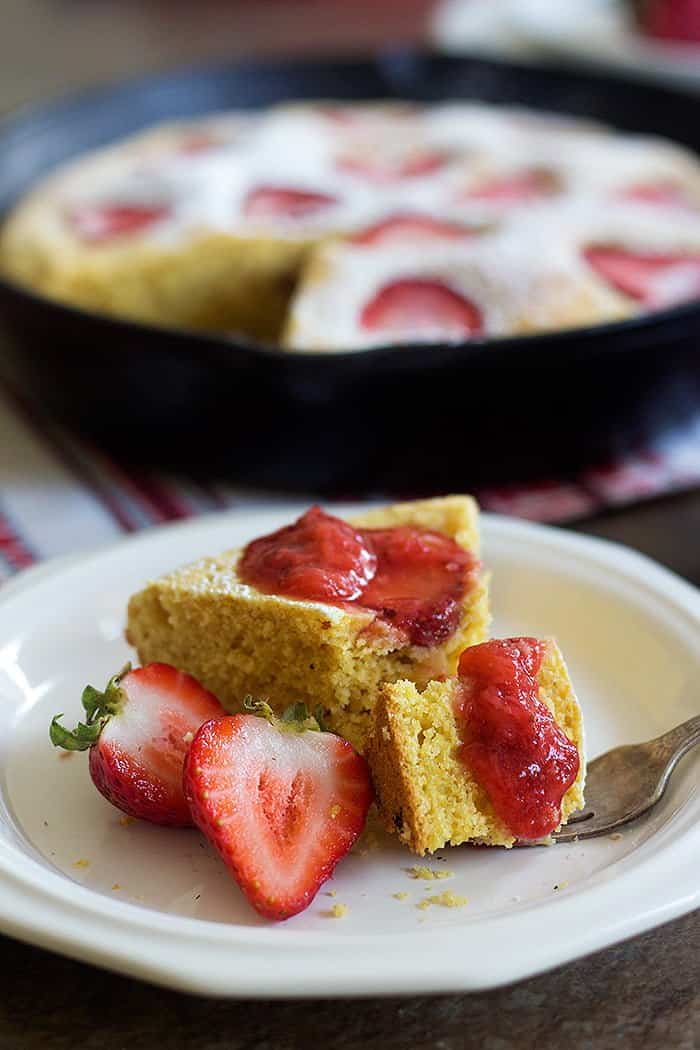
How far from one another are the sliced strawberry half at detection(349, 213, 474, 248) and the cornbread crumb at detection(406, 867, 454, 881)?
4.35 feet

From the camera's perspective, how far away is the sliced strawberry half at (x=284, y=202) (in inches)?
97.7

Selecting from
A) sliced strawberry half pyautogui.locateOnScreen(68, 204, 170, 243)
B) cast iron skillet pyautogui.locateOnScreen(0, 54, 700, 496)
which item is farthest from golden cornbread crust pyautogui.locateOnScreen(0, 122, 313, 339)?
cast iron skillet pyautogui.locateOnScreen(0, 54, 700, 496)

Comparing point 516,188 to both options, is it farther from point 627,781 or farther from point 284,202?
point 627,781

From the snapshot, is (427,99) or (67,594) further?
(427,99)

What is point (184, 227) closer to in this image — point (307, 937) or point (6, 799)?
point (6, 799)

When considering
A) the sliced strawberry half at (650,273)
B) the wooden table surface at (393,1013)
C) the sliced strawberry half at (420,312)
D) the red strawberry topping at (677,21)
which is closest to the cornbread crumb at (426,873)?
the wooden table surface at (393,1013)

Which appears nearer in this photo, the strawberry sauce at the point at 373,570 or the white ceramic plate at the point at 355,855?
the white ceramic plate at the point at 355,855

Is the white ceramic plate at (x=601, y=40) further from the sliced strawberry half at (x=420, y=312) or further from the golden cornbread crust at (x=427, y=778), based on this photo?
the golden cornbread crust at (x=427, y=778)

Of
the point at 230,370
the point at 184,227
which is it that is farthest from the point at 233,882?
the point at 184,227

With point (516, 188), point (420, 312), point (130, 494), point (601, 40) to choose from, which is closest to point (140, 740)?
point (130, 494)

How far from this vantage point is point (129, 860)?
3.93 feet

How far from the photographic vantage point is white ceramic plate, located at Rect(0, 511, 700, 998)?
1.00 metres

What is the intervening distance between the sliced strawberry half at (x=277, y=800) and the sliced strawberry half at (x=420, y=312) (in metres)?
1.04

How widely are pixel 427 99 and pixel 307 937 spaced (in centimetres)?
253
